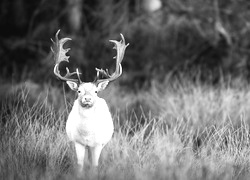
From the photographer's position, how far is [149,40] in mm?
11852

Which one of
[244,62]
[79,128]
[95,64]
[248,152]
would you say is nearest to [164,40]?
[95,64]

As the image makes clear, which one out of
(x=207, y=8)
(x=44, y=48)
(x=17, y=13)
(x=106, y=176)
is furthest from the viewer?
(x=17, y=13)

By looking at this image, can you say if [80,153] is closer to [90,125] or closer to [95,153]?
[95,153]

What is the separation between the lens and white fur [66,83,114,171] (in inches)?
151

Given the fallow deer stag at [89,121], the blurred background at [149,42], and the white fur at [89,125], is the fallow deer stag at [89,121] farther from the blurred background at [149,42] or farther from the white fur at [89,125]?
the blurred background at [149,42]

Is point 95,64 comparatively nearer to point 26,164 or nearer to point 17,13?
point 17,13

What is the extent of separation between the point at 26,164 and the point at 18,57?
9.27 m

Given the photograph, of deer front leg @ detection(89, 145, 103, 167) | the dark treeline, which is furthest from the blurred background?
deer front leg @ detection(89, 145, 103, 167)

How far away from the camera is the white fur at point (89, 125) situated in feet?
12.6

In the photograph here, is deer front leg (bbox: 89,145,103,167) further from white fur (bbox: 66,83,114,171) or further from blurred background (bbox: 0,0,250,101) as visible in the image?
blurred background (bbox: 0,0,250,101)

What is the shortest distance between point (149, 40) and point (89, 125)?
8209 mm

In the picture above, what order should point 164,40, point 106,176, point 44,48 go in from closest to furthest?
point 106,176
point 164,40
point 44,48

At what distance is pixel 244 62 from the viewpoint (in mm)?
9578

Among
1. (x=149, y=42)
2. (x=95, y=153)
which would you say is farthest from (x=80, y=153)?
(x=149, y=42)
